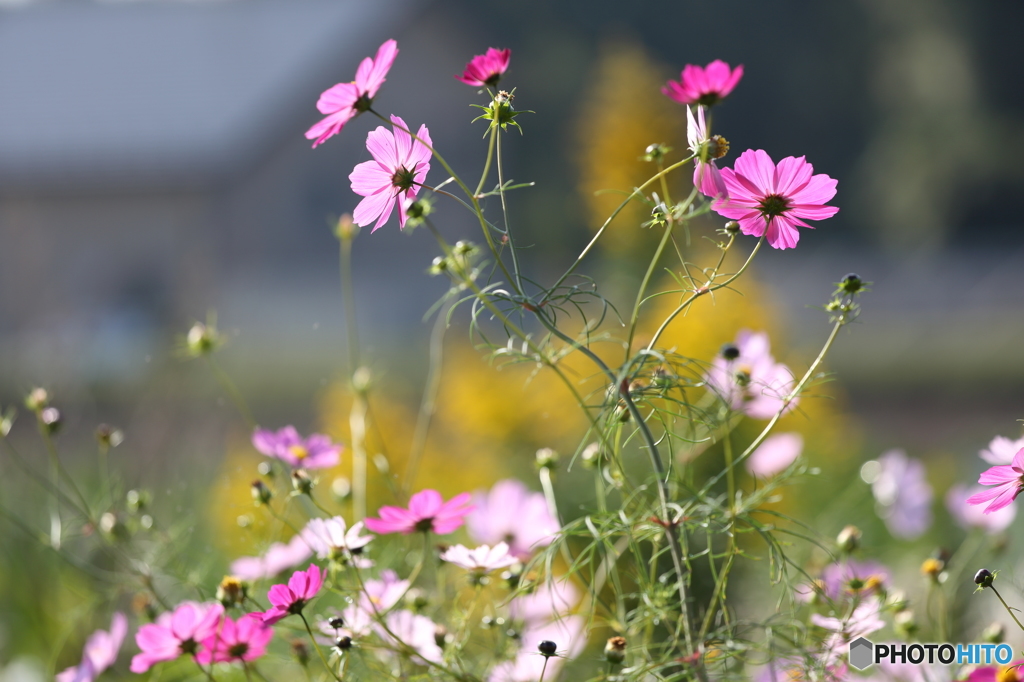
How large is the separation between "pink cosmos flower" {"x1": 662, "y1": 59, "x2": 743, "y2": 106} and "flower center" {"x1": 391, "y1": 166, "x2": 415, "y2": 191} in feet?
0.46

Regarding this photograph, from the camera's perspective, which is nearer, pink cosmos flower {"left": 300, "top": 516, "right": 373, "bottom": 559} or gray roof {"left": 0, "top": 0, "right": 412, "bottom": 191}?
pink cosmos flower {"left": 300, "top": 516, "right": 373, "bottom": 559}

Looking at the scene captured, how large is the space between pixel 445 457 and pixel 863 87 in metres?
12.9

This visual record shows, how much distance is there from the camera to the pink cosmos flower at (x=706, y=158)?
47 centimetres

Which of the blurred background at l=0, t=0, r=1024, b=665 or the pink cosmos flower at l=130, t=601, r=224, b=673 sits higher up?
the blurred background at l=0, t=0, r=1024, b=665

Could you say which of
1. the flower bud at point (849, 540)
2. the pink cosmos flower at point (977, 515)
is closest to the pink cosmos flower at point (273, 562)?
the flower bud at point (849, 540)

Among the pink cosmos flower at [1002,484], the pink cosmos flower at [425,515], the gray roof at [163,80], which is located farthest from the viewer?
the gray roof at [163,80]

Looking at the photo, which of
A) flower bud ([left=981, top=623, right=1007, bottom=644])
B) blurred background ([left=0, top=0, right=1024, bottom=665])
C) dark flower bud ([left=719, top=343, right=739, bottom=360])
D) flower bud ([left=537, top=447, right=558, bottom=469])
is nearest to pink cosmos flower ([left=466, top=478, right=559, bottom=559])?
flower bud ([left=537, top=447, right=558, bottom=469])

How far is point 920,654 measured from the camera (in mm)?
604

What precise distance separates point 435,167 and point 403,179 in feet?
22.4

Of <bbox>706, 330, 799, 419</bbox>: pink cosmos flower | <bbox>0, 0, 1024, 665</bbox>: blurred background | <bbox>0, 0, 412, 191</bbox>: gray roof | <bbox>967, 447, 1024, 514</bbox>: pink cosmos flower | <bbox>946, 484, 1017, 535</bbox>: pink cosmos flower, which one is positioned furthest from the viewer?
<bbox>0, 0, 412, 191</bbox>: gray roof

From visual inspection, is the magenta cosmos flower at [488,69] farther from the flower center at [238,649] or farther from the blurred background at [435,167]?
the blurred background at [435,167]

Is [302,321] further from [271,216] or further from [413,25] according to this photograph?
[413,25]

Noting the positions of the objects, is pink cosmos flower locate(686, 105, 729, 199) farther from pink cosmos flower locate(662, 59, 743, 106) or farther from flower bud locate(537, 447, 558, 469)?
flower bud locate(537, 447, 558, 469)

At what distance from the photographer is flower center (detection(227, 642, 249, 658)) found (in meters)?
0.54
